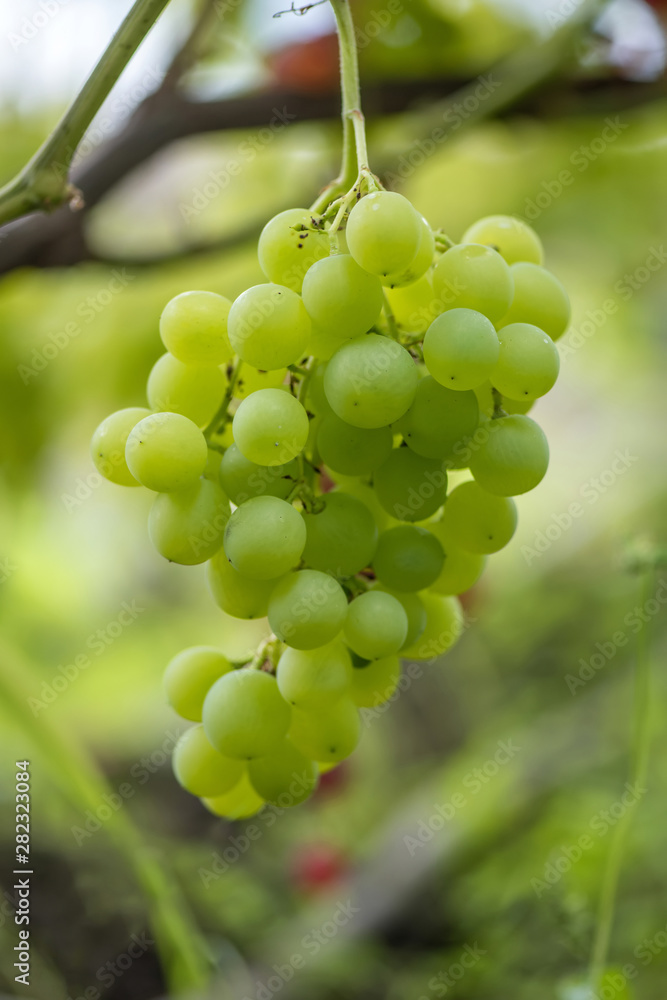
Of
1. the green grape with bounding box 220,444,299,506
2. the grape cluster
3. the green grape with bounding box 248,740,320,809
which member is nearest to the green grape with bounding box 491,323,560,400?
the grape cluster

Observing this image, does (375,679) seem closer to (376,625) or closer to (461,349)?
(376,625)

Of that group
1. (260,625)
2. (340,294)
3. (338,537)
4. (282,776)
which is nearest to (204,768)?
(282,776)

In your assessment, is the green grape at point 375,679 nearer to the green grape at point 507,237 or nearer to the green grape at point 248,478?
the green grape at point 248,478

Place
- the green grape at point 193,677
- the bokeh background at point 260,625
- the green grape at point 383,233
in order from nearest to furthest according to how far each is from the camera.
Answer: the green grape at point 383,233 < the green grape at point 193,677 < the bokeh background at point 260,625

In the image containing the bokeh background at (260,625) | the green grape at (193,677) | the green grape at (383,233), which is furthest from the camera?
the bokeh background at (260,625)

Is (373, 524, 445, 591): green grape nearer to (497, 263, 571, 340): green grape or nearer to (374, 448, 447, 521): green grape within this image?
(374, 448, 447, 521): green grape

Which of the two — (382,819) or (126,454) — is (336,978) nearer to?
(382,819)

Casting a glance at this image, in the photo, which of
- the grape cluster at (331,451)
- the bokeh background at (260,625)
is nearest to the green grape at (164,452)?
the grape cluster at (331,451)
